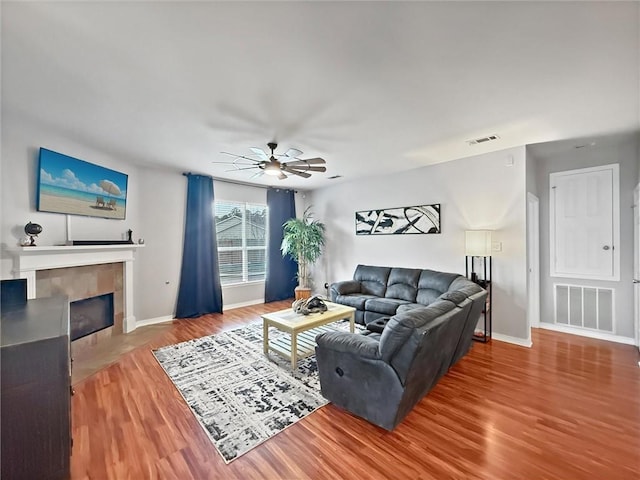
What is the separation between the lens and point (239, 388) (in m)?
2.64

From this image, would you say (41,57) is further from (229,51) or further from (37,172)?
(37,172)

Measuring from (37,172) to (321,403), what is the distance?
390 cm

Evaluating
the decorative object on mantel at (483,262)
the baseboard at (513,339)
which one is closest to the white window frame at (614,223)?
the decorative object on mantel at (483,262)

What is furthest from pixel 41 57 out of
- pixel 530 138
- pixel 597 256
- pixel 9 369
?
pixel 597 256

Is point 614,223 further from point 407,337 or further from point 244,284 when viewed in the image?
point 244,284

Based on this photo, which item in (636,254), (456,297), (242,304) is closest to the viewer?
(456,297)

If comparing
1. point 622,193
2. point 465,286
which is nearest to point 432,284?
point 465,286

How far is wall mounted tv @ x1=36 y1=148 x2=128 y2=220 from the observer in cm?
303

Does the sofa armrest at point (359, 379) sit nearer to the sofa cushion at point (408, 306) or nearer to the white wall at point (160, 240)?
the sofa cushion at point (408, 306)

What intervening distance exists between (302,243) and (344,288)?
64.2 inches

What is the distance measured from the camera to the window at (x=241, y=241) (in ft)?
18.5

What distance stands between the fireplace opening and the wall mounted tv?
1197 mm

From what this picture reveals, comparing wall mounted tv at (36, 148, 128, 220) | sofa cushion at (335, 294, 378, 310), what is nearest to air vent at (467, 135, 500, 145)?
sofa cushion at (335, 294, 378, 310)

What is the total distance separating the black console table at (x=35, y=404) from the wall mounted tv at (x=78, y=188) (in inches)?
90.9
